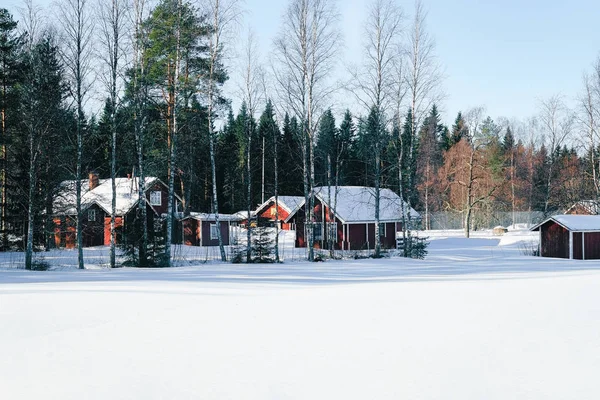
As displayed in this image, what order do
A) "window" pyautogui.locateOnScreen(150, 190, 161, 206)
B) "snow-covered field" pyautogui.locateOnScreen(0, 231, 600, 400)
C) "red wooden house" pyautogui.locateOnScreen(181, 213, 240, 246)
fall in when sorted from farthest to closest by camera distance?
"window" pyautogui.locateOnScreen(150, 190, 161, 206), "red wooden house" pyautogui.locateOnScreen(181, 213, 240, 246), "snow-covered field" pyautogui.locateOnScreen(0, 231, 600, 400)

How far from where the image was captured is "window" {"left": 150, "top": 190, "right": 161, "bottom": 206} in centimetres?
4100

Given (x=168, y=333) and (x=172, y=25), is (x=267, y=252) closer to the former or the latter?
(x=172, y=25)

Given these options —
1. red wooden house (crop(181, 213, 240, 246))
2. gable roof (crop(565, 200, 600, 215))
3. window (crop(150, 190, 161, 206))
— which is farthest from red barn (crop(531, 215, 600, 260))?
window (crop(150, 190, 161, 206))

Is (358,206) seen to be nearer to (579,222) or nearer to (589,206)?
(579,222)

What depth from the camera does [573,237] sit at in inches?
1174

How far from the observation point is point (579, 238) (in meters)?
29.7

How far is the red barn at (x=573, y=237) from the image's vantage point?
2962cm

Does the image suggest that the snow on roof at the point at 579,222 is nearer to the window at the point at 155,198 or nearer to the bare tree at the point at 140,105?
the bare tree at the point at 140,105

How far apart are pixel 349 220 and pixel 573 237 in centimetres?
1368

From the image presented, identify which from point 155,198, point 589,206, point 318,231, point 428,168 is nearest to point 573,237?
point 589,206

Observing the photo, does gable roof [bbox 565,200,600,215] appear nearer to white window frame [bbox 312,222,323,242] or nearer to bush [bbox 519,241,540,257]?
bush [bbox 519,241,540,257]

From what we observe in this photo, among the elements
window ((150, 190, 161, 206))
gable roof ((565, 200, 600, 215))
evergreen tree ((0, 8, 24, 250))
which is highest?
evergreen tree ((0, 8, 24, 250))

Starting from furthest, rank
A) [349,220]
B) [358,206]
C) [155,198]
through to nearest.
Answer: [155,198] → [358,206] → [349,220]

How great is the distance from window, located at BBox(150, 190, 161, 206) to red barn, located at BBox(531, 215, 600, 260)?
2920 centimetres
